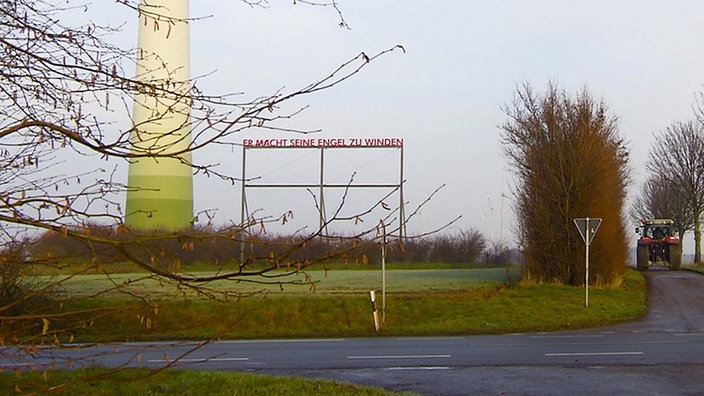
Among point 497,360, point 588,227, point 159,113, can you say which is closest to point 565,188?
point 588,227

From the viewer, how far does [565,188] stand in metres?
28.5

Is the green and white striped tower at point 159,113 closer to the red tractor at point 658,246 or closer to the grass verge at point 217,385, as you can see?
the grass verge at point 217,385

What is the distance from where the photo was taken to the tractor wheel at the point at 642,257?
45.8 metres

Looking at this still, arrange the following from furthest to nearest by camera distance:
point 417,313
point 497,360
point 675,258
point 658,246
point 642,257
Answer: point 658,246 < point 675,258 < point 642,257 < point 417,313 < point 497,360

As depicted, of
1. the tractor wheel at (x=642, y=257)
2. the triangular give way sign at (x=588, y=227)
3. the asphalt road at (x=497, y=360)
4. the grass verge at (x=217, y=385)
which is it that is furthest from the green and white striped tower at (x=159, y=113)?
the tractor wheel at (x=642, y=257)

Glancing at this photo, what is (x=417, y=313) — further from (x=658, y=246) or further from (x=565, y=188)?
(x=658, y=246)

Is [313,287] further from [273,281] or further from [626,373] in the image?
[626,373]

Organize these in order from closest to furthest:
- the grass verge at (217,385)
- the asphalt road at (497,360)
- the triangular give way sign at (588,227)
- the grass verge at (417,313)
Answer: the grass verge at (217,385) < the asphalt road at (497,360) < the grass verge at (417,313) < the triangular give way sign at (588,227)

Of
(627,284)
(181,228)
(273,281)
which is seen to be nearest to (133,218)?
(181,228)

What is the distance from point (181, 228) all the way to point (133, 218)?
1.43 ft

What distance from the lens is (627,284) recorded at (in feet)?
102

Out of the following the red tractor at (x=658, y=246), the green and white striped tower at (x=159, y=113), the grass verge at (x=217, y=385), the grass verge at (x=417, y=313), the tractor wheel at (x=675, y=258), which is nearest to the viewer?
the green and white striped tower at (x=159, y=113)

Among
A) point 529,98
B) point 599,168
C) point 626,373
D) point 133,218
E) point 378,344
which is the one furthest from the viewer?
point 529,98

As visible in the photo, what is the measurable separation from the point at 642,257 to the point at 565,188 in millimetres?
19407
